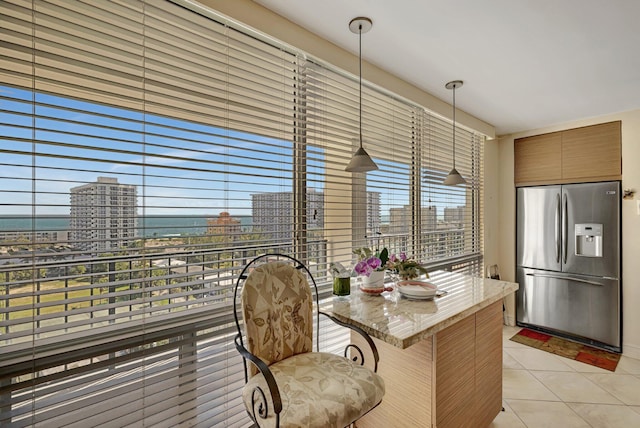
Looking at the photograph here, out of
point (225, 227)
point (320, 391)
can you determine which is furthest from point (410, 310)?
point (225, 227)

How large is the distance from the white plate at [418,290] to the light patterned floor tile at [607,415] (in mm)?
1666

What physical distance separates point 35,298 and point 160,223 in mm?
522

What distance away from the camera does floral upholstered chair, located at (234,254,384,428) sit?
3.93ft

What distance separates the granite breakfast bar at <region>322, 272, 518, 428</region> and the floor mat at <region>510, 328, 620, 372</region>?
1.80 m

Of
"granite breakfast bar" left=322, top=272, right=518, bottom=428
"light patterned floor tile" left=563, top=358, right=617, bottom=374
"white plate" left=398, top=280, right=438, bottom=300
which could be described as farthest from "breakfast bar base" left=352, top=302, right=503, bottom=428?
"light patterned floor tile" left=563, top=358, right=617, bottom=374

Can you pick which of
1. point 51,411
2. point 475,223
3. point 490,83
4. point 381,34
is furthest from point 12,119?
point 475,223

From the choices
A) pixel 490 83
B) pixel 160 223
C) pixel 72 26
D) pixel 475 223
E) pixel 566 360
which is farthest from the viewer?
pixel 475 223

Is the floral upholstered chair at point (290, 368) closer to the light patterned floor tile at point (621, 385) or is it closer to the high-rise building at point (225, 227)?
the high-rise building at point (225, 227)

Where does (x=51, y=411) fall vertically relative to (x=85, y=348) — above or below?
below

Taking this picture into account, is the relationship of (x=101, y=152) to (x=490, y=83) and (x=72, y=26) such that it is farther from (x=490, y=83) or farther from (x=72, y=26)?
(x=490, y=83)

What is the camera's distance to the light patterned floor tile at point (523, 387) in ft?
8.52

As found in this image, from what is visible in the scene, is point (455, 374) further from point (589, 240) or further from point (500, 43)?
point (589, 240)

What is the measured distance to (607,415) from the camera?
92.7 inches

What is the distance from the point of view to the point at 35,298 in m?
1.18
